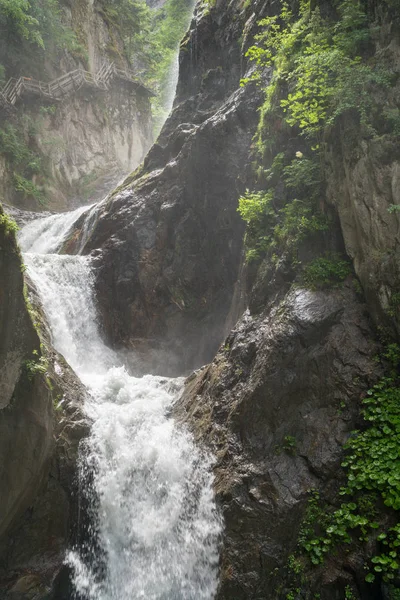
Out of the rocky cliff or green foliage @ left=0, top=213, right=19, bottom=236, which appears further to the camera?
green foliage @ left=0, top=213, right=19, bottom=236

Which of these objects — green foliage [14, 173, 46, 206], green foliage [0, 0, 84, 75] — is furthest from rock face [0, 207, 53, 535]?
green foliage [0, 0, 84, 75]

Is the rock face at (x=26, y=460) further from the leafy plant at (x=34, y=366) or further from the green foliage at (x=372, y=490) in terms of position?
the green foliage at (x=372, y=490)

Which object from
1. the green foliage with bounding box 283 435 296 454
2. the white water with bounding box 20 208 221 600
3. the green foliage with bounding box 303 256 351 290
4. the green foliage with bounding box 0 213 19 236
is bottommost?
the white water with bounding box 20 208 221 600

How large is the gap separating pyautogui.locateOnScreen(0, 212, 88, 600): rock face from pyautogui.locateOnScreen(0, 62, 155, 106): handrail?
2201 centimetres

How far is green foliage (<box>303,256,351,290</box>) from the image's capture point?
24.5 feet

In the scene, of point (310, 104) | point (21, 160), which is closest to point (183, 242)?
point (310, 104)

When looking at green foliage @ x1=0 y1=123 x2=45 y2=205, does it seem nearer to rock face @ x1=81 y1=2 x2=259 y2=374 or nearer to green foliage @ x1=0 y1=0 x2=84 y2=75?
green foliage @ x1=0 y1=0 x2=84 y2=75

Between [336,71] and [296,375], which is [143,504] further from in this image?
[336,71]

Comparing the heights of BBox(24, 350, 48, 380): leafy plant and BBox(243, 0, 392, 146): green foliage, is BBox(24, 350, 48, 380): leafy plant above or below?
below

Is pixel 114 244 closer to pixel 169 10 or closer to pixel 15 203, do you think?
pixel 15 203

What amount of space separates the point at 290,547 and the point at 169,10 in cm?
3914

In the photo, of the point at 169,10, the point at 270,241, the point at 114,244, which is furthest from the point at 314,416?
the point at 169,10

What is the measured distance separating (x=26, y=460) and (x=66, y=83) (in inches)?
1049

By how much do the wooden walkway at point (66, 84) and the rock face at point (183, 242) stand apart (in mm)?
13995
